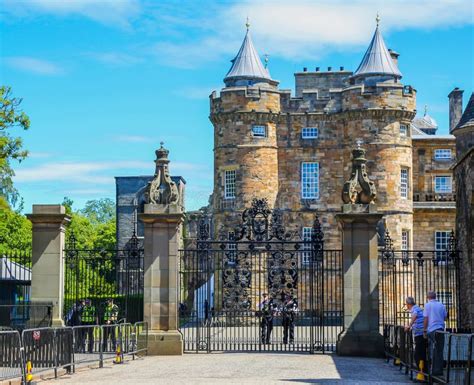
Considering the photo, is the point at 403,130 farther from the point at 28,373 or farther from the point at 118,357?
the point at 28,373

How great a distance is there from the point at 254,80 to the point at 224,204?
22.4 ft

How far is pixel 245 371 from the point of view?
1989 centimetres

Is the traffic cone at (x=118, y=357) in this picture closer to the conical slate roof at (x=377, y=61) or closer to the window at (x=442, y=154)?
the conical slate roof at (x=377, y=61)

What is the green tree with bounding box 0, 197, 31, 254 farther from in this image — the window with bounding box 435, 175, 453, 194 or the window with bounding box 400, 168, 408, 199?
the window with bounding box 435, 175, 453, 194

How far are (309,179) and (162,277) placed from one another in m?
32.1

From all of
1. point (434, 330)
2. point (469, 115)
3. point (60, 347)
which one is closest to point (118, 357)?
point (60, 347)

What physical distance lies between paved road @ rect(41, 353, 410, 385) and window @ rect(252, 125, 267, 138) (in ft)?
102

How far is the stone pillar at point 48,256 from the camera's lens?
80.8ft

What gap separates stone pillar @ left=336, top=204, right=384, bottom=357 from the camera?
80.0ft

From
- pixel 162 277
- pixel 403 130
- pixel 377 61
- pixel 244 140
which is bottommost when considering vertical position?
pixel 162 277

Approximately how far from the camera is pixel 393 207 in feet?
181

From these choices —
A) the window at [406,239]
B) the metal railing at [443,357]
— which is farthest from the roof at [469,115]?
the metal railing at [443,357]

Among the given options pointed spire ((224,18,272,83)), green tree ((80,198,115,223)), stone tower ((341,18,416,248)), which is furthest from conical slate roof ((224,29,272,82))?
green tree ((80,198,115,223))

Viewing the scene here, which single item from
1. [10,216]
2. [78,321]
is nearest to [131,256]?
[78,321]
